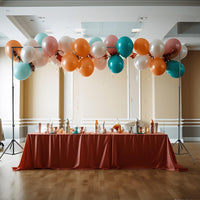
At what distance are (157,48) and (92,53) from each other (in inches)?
45.1

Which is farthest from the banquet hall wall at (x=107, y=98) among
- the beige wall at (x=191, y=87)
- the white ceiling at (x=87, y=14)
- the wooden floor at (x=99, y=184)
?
the wooden floor at (x=99, y=184)

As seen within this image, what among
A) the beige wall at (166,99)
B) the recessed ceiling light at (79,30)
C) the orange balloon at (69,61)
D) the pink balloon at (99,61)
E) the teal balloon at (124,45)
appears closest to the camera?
the teal balloon at (124,45)

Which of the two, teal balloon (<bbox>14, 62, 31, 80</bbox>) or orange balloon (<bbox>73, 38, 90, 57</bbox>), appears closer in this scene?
orange balloon (<bbox>73, 38, 90, 57</bbox>)

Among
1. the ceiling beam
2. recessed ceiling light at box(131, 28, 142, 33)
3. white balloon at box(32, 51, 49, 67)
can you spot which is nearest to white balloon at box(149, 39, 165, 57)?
the ceiling beam

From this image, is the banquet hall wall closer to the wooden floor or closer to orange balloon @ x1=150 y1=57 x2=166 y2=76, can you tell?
orange balloon @ x1=150 y1=57 x2=166 y2=76

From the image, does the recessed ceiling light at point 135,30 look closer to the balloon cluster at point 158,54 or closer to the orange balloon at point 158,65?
the balloon cluster at point 158,54

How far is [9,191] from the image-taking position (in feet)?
9.73

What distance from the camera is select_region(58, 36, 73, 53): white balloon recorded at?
4184 millimetres

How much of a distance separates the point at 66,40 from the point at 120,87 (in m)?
3.95

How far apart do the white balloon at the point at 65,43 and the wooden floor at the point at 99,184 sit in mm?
2137

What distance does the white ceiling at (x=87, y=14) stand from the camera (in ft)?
15.3

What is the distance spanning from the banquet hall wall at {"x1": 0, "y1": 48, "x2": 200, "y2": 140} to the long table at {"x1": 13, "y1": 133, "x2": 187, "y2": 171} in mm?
3504

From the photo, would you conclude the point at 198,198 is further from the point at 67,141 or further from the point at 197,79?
the point at 197,79

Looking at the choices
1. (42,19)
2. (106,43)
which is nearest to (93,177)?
(106,43)
